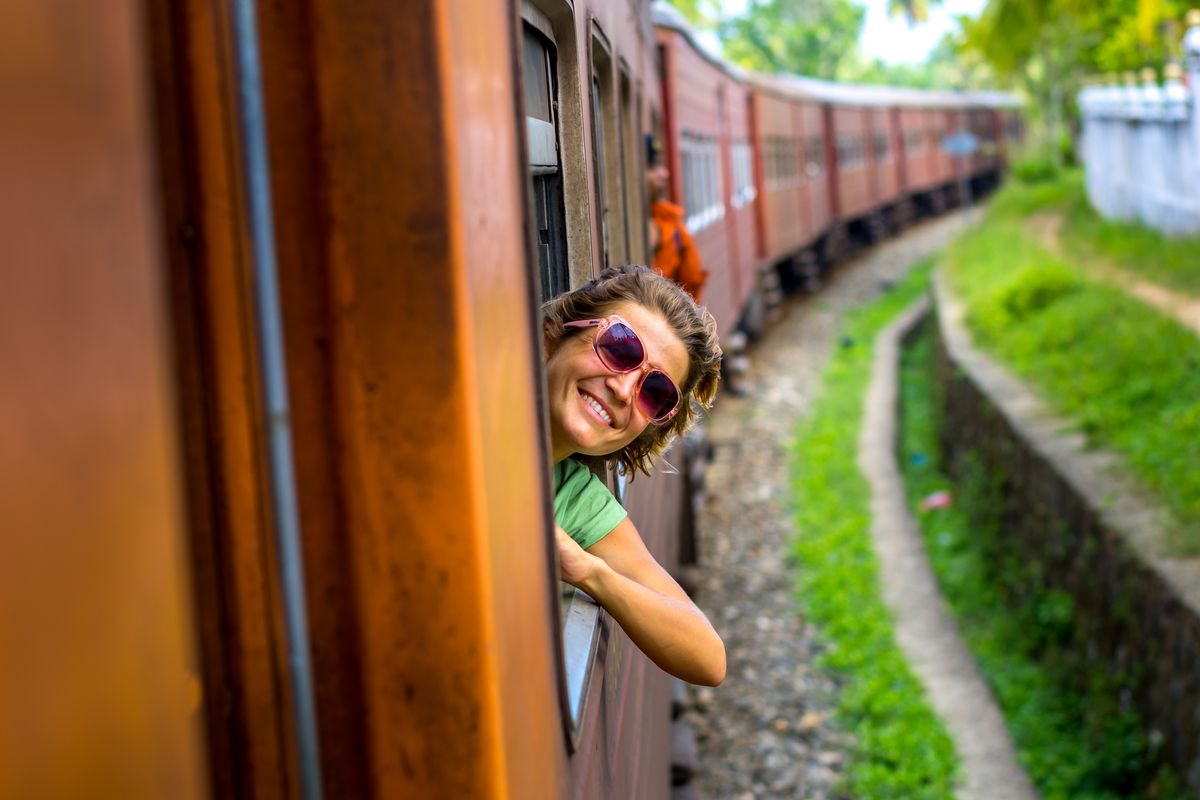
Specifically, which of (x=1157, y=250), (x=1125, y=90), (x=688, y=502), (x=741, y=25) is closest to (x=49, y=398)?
(x=688, y=502)

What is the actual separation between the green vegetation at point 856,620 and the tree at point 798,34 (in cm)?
3402

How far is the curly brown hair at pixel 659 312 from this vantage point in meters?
1.93

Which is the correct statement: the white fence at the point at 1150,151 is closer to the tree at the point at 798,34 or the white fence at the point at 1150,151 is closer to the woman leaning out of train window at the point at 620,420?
the woman leaning out of train window at the point at 620,420

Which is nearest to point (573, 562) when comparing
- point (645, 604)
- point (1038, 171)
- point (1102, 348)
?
point (645, 604)

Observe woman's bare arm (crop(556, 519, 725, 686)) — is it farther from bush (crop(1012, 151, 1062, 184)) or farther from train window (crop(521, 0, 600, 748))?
bush (crop(1012, 151, 1062, 184))

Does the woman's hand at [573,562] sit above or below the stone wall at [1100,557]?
above

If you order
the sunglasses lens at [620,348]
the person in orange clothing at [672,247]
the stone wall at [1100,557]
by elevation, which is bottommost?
the stone wall at [1100,557]

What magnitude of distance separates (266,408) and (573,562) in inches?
28.3

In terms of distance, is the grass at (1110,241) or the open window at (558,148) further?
the grass at (1110,241)

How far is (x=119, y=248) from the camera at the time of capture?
0.88 m

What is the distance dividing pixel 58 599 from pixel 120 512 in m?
0.08

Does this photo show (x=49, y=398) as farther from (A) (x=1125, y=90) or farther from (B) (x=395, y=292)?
(A) (x=1125, y=90)

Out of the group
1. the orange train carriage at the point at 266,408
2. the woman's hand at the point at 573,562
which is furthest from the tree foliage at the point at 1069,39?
the orange train carriage at the point at 266,408

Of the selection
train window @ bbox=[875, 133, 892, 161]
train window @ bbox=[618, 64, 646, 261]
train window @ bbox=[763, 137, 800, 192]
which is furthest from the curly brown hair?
train window @ bbox=[875, 133, 892, 161]
